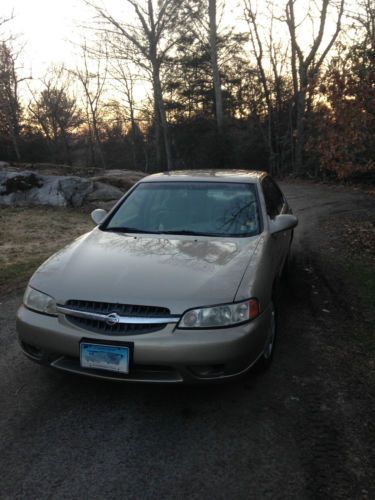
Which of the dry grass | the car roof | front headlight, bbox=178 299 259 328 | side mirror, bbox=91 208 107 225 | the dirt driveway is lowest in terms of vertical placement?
the dirt driveway

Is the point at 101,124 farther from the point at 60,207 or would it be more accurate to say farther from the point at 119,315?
the point at 119,315

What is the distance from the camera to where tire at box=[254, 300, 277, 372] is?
3.21 m

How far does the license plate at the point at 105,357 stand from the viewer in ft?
8.71

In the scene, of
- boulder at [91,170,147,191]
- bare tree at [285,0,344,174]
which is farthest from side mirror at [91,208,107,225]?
bare tree at [285,0,344,174]

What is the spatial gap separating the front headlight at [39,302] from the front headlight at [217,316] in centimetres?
93

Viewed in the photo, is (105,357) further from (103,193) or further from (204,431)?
(103,193)

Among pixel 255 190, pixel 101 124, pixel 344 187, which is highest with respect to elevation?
pixel 101 124

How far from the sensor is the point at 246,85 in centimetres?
2689

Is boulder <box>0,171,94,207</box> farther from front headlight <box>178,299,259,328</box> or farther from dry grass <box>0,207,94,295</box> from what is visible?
front headlight <box>178,299,259,328</box>

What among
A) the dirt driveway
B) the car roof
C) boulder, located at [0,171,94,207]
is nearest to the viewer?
the dirt driveway

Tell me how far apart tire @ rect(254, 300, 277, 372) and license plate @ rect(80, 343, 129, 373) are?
105cm

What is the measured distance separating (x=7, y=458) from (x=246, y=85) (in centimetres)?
2759

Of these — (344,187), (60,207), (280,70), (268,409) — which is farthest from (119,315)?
(280,70)

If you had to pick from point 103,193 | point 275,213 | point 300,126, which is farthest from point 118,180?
point 300,126
